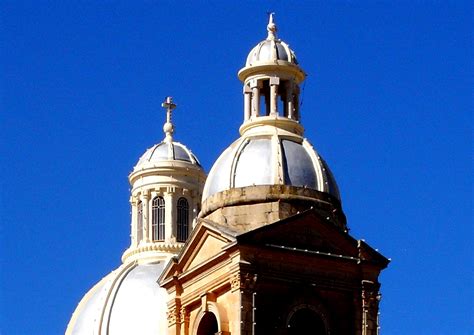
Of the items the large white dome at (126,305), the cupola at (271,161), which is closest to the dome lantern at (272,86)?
the cupola at (271,161)

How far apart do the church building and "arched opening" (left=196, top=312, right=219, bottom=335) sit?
35mm

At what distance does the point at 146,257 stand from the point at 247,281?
73.4 feet

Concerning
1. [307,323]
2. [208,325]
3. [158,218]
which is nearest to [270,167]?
[307,323]

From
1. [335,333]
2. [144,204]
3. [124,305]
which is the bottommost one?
[335,333]

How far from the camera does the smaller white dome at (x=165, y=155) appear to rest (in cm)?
9738

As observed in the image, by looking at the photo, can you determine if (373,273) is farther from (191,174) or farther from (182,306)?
(191,174)

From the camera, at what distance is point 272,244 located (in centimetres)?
7362

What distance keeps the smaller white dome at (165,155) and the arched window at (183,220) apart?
1.91 metres

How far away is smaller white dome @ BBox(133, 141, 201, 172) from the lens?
97.4m

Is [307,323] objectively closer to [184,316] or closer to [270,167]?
[184,316]

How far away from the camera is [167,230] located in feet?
316

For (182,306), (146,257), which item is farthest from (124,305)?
(182,306)

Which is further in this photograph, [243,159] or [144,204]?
[144,204]

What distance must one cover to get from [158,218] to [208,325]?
21709 millimetres
